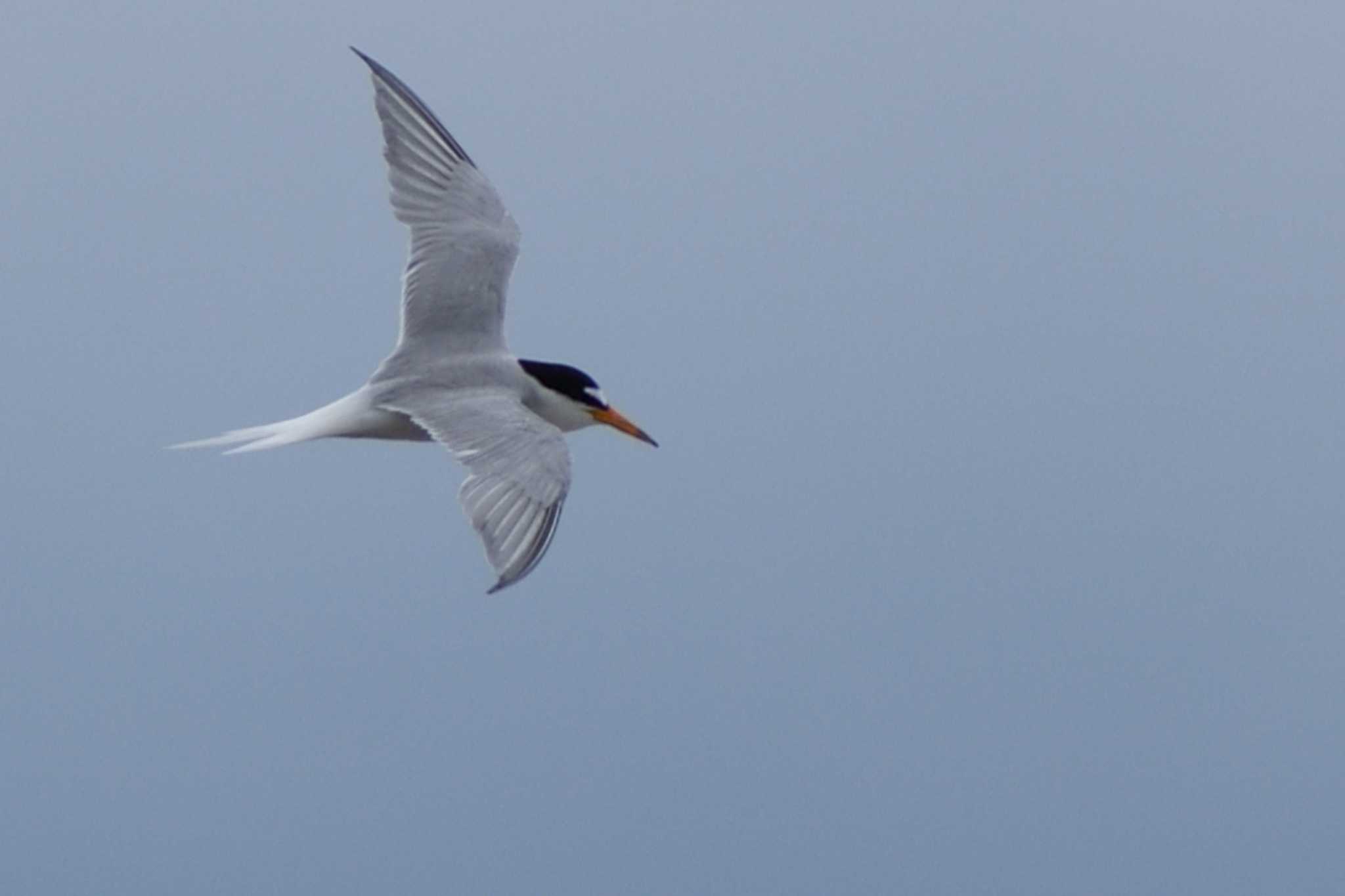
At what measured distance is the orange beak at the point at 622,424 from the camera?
8070mm

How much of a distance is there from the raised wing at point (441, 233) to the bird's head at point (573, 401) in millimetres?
229

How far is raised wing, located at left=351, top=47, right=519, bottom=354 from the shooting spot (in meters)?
7.77

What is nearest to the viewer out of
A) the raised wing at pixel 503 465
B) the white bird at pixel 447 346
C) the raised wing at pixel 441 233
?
the raised wing at pixel 503 465

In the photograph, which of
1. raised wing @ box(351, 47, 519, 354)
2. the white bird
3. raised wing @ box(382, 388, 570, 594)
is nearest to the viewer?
raised wing @ box(382, 388, 570, 594)

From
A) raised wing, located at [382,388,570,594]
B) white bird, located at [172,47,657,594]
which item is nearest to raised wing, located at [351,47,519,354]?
white bird, located at [172,47,657,594]

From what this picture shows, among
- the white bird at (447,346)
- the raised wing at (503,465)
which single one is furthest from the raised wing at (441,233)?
the raised wing at (503,465)

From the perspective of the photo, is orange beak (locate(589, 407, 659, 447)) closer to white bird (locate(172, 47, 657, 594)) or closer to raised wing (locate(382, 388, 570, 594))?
white bird (locate(172, 47, 657, 594))

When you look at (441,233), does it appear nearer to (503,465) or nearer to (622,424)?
(622,424)

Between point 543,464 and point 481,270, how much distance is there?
153 cm

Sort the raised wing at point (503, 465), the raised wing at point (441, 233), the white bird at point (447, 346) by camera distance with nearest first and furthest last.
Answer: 1. the raised wing at point (503, 465)
2. the white bird at point (447, 346)
3. the raised wing at point (441, 233)

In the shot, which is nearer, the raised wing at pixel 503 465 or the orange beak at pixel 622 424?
the raised wing at pixel 503 465

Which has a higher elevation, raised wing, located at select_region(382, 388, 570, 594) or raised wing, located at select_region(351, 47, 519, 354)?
raised wing, located at select_region(351, 47, 519, 354)

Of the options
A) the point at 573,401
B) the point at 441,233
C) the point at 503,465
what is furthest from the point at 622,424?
the point at 503,465

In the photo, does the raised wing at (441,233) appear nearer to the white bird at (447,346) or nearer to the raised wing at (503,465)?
the white bird at (447,346)
